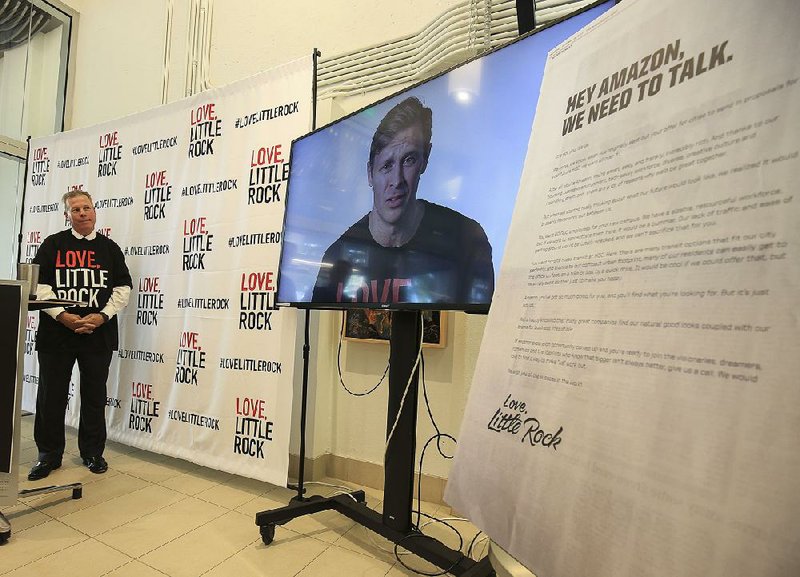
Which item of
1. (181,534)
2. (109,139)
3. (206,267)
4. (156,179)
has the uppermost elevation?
(109,139)

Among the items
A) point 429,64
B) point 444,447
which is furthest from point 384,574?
point 429,64

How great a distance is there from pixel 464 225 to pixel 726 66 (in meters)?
0.90

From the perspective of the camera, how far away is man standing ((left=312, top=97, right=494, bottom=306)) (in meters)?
1.39

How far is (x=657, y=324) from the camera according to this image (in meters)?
0.53

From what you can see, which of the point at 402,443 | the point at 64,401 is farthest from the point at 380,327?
the point at 64,401

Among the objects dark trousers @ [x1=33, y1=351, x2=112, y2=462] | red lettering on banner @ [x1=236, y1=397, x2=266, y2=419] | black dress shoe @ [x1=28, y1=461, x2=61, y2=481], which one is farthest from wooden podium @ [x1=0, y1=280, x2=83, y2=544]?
red lettering on banner @ [x1=236, y1=397, x2=266, y2=419]

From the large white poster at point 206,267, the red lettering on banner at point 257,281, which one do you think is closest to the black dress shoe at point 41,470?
the large white poster at point 206,267

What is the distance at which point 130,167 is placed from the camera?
3.30 metres

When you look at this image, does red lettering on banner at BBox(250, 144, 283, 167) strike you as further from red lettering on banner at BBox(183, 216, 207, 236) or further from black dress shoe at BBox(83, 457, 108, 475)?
black dress shoe at BBox(83, 457, 108, 475)

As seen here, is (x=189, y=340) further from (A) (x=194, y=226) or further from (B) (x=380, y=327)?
(B) (x=380, y=327)

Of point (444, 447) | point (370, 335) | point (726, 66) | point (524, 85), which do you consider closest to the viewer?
point (726, 66)

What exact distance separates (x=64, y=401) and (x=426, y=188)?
258cm

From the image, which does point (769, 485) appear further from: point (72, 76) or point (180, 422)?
point (72, 76)

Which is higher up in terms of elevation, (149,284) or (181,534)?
(149,284)
